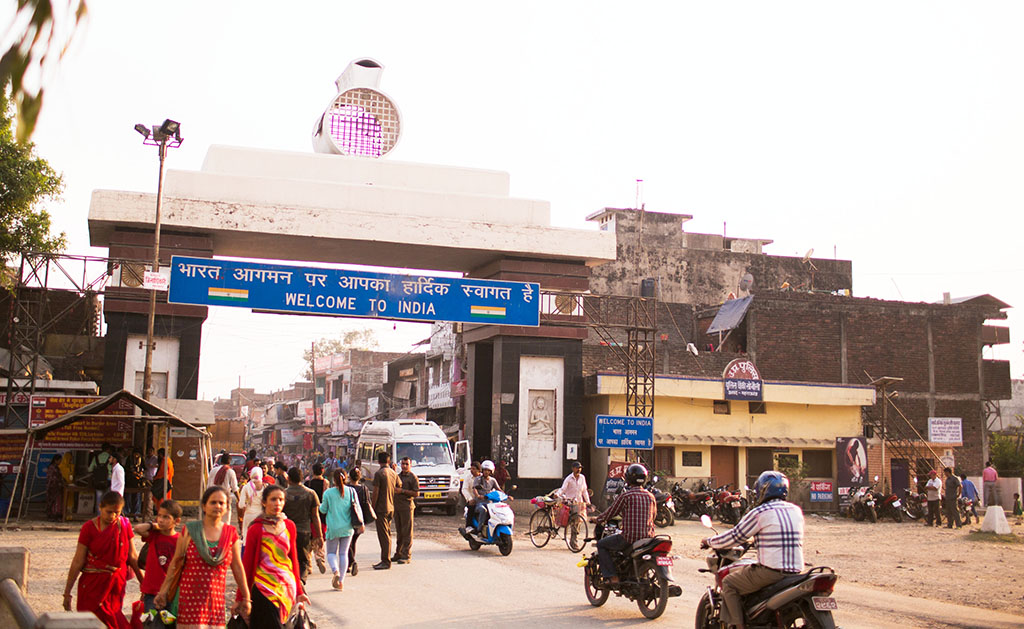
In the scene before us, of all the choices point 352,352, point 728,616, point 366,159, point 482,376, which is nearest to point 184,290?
point 366,159

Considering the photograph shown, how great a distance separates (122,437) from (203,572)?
18.5 meters

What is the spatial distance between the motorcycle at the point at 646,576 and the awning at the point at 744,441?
1928 centimetres

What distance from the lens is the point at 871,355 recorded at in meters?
39.8

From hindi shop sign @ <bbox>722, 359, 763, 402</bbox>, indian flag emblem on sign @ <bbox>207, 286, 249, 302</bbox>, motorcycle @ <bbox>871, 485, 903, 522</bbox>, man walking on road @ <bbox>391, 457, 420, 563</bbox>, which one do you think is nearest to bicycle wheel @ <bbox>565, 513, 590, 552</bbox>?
man walking on road @ <bbox>391, 457, 420, 563</bbox>

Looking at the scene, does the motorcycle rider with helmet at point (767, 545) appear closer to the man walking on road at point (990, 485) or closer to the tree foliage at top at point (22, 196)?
the tree foliage at top at point (22, 196)

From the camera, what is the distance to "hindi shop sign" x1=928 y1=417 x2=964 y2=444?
116 ft

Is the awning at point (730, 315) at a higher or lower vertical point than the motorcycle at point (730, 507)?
higher

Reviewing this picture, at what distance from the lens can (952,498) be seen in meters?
25.4

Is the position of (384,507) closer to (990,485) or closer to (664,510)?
(664,510)

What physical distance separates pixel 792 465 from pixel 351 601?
2311cm

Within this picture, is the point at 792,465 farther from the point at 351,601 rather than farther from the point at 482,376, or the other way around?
the point at 351,601

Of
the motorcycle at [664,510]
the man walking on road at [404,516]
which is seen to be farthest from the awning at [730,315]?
the man walking on road at [404,516]

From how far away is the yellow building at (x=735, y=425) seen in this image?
1182 inches

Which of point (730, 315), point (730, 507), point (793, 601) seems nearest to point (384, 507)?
point (793, 601)
